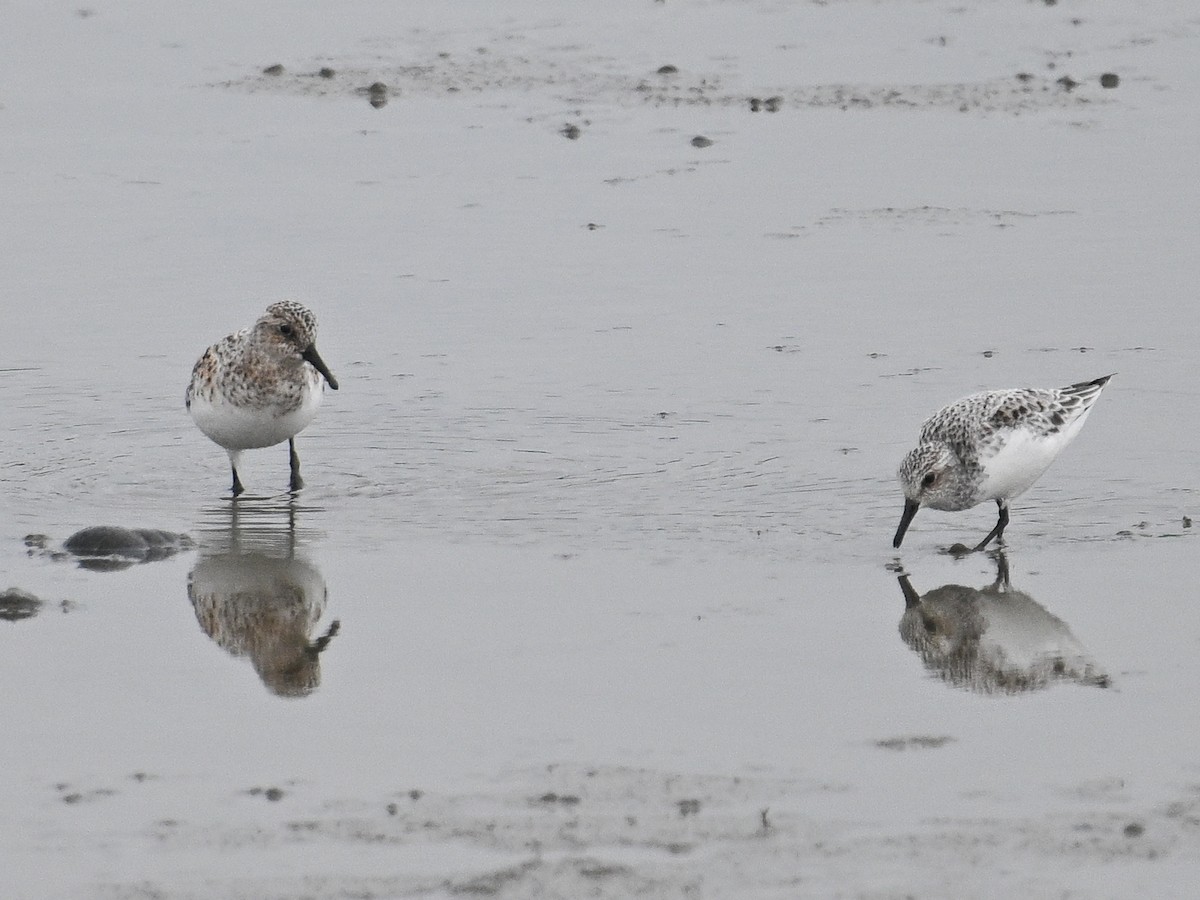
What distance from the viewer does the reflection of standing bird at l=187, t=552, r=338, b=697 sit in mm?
9922

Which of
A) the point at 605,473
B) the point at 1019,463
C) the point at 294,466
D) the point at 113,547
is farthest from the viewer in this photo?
the point at 294,466

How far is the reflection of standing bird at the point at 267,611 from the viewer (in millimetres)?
9922

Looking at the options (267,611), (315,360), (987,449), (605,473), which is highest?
(315,360)

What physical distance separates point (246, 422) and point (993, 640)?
5228 mm

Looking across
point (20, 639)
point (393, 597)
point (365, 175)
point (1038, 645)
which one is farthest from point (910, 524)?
point (365, 175)

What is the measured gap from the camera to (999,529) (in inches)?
475

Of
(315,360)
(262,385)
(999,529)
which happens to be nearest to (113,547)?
(262,385)

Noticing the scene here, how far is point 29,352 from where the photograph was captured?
16.0 metres

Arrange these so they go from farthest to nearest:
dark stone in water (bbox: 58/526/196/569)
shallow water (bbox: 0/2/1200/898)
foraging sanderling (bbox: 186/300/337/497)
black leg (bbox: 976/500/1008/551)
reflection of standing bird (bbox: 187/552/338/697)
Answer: foraging sanderling (bbox: 186/300/337/497)
black leg (bbox: 976/500/1008/551)
dark stone in water (bbox: 58/526/196/569)
reflection of standing bird (bbox: 187/552/338/697)
shallow water (bbox: 0/2/1200/898)

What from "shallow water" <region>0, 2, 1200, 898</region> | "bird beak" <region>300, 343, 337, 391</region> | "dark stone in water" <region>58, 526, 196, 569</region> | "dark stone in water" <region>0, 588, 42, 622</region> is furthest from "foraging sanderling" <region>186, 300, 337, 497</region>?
"dark stone in water" <region>0, 588, 42, 622</region>

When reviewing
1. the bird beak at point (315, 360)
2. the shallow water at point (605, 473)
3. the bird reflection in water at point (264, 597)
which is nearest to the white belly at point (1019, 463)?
the shallow water at point (605, 473)

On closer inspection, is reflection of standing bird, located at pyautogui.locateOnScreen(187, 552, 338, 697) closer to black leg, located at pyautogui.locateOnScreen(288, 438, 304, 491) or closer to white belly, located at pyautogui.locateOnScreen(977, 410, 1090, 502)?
black leg, located at pyautogui.locateOnScreen(288, 438, 304, 491)

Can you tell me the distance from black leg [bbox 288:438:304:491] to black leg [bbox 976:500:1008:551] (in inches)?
168

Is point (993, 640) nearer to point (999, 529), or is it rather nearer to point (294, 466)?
point (999, 529)
